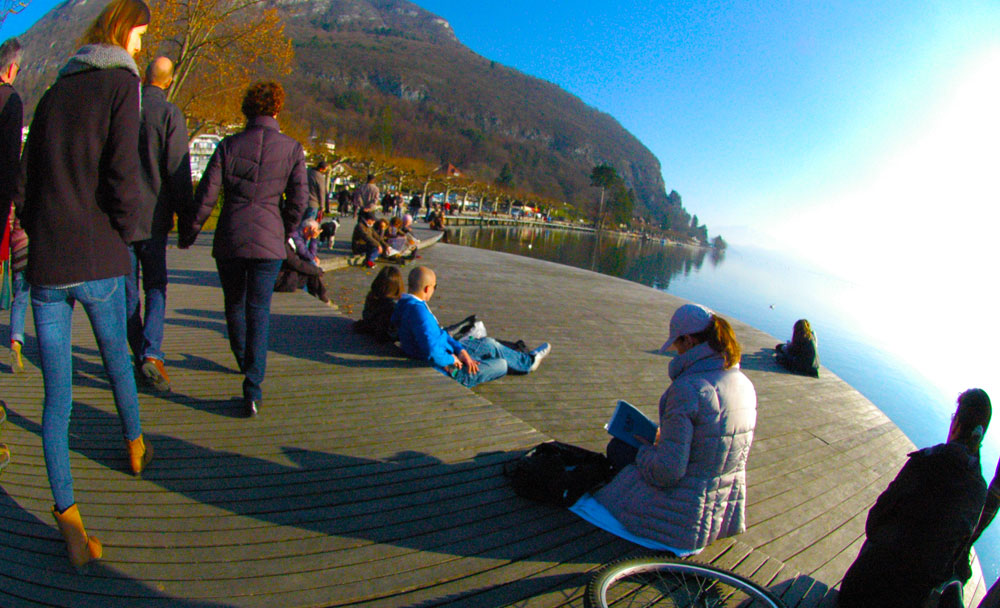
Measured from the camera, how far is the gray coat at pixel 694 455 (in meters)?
2.31

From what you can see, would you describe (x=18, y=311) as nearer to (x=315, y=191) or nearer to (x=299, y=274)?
(x=299, y=274)

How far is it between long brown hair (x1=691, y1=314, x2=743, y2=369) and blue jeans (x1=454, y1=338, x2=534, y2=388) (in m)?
2.70

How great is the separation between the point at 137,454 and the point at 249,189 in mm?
1587

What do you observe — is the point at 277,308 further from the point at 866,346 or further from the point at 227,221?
the point at 866,346

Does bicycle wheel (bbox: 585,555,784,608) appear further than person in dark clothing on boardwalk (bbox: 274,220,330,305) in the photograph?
No

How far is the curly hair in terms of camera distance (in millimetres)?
3223

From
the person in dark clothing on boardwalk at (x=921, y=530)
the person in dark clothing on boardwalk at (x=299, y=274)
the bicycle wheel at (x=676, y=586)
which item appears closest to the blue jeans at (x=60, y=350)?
the bicycle wheel at (x=676, y=586)

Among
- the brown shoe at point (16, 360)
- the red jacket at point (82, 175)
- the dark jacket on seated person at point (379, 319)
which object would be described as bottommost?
the brown shoe at point (16, 360)

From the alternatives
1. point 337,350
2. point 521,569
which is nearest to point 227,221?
point 337,350

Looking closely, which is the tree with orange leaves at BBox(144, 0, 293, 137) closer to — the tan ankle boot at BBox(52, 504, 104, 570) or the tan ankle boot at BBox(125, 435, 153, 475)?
the tan ankle boot at BBox(125, 435, 153, 475)

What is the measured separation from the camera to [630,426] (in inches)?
114

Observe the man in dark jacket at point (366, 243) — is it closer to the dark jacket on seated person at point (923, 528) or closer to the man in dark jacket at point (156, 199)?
the man in dark jacket at point (156, 199)

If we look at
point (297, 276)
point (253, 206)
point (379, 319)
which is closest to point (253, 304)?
point (253, 206)

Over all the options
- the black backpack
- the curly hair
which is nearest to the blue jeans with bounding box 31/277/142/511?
the curly hair
